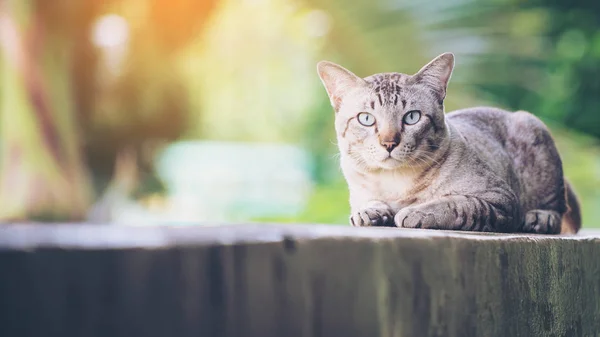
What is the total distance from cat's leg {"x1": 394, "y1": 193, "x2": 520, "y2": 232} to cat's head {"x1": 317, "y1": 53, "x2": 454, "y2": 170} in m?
0.14

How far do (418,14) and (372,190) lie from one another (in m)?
1.91

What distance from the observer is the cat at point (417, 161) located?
1.60m

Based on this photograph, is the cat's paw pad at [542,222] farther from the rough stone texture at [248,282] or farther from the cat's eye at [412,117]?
the rough stone texture at [248,282]

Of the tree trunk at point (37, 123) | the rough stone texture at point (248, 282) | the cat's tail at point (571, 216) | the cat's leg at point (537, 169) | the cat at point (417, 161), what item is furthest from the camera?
the tree trunk at point (37, 123)

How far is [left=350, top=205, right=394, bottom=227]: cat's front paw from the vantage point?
61.6 inches

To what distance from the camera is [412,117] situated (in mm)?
1663

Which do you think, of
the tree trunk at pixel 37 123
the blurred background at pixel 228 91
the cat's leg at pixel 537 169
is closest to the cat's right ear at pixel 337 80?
the blurred background at pixel 228 91

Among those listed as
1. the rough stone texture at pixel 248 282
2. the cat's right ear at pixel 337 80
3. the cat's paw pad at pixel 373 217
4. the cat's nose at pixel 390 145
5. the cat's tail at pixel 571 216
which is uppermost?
the cat's right ear at pixel 337 80

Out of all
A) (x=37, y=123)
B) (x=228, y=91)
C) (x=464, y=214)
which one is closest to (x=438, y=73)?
(x=464, y=214)

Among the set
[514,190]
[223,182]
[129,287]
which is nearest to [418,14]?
[514,190]

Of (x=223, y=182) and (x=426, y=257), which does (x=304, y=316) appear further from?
(x=223, y=182)

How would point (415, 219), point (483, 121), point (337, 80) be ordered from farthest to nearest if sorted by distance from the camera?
1. point (483, 121)
2. point (337, 80)
3. point (415, 219)

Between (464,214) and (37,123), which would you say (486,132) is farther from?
(37,123)

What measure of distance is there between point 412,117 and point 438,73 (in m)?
0.14
